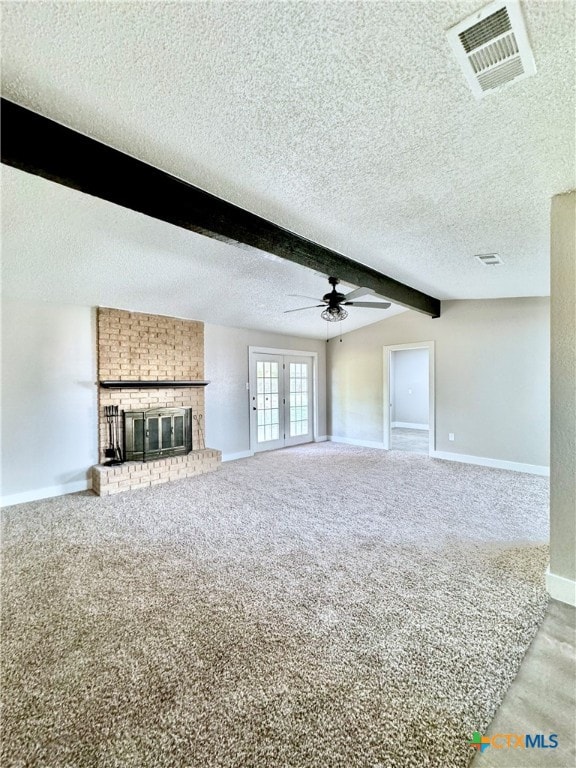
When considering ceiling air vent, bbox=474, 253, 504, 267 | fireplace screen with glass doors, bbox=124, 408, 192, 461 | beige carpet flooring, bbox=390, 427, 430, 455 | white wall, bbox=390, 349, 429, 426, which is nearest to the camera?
ceiling air vent, bbox=474, 253, 504, 267

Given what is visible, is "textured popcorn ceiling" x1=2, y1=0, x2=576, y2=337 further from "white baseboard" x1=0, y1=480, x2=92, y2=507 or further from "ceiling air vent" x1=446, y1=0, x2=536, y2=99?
"white baseboard" x1=0, y1=480, x2=92, y2=507

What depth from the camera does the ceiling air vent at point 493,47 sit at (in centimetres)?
114

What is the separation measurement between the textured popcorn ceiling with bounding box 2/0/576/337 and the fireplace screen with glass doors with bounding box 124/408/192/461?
2.35 metres

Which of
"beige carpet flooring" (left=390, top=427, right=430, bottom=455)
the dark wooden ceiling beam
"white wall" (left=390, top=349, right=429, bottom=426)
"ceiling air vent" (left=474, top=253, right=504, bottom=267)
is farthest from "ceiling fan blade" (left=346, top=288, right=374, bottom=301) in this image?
"white wall" (left=390, top=349, right=429, bottom=426)

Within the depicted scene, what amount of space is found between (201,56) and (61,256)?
2617 mm

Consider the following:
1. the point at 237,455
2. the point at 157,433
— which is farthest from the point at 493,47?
the point at 237,455

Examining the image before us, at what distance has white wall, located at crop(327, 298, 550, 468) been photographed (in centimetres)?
504

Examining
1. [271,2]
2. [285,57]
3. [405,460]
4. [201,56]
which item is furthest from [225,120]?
[405,460]

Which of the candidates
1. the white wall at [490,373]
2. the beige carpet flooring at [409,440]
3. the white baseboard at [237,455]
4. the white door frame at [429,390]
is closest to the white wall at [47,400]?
the white baseboard at [237,455]

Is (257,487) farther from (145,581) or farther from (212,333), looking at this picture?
(212,333)

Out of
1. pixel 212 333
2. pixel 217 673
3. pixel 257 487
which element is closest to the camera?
pixel 217 673

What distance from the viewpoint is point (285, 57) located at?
1.31 metres

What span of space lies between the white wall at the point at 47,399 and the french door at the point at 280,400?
287 centimetres

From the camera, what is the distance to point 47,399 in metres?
4.29
